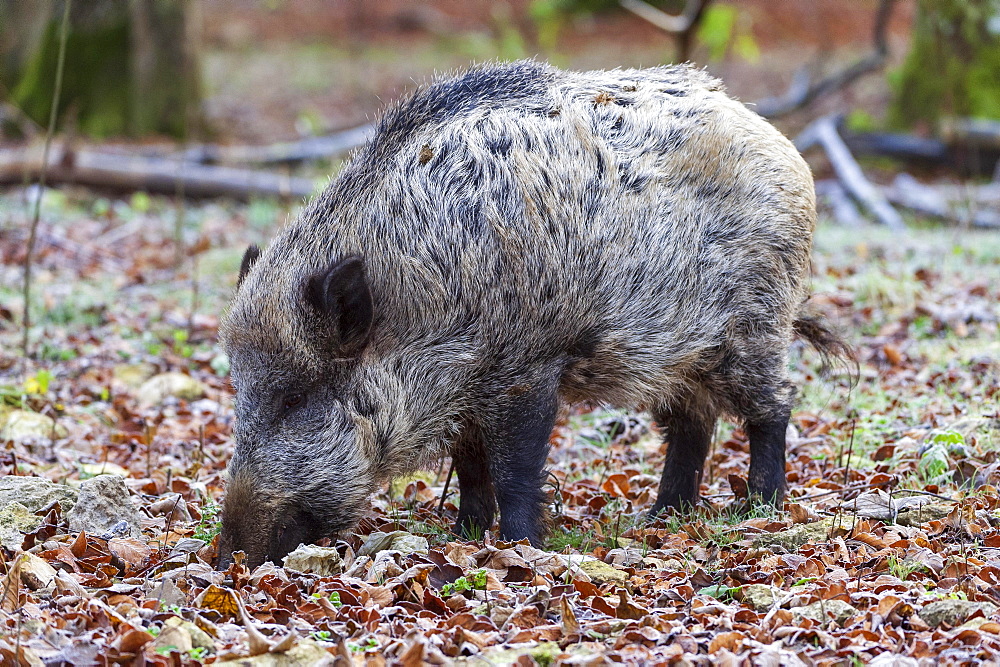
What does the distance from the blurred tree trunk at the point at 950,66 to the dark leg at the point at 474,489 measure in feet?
33.9

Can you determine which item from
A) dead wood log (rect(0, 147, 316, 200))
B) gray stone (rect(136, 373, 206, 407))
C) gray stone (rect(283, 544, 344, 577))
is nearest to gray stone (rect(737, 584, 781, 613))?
gray stone (rect(283, 544, 344, 577))

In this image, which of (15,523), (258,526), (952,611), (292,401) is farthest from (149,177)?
(952,611)

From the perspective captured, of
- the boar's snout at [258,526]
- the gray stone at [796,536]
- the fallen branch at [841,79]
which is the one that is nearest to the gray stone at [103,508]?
the boar's snout at [258,526]

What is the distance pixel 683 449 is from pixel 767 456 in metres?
0.42

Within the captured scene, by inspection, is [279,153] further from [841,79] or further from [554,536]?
[554,536]

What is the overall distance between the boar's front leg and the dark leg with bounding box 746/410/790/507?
1209 mm

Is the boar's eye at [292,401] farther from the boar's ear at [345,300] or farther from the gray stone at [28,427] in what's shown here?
the gray stone at [28,427]

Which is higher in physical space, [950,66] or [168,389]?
[950,66]

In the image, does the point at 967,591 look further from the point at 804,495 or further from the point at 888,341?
the point at 888,341

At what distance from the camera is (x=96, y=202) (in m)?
12.4

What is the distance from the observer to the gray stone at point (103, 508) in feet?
15.1

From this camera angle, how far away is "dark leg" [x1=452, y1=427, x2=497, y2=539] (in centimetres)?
520

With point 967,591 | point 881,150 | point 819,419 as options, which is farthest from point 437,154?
point 881,150

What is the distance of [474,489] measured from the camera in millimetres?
5250
